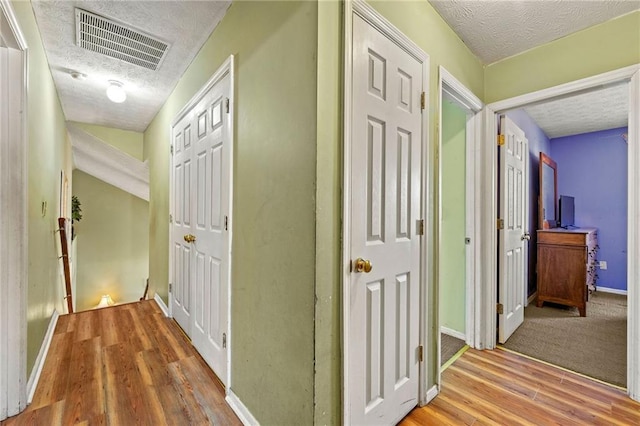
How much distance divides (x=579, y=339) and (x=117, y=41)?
175 inches

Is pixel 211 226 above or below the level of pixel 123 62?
below

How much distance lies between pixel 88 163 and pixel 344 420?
252 inches

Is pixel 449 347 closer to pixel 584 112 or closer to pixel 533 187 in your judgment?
pixel 533 187

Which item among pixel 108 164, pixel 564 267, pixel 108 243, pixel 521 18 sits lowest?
pixel 108 243

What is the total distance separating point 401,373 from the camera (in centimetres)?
152

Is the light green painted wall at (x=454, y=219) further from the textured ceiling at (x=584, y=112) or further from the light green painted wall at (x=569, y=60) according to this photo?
the textured ceiling at (x=584, y=112)

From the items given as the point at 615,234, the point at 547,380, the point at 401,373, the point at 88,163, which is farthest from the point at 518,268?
the point at 88,163

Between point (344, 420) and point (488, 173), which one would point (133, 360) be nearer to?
point (344, 420)

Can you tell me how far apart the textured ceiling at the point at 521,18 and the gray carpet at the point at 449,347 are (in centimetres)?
235

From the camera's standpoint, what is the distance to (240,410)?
155cm

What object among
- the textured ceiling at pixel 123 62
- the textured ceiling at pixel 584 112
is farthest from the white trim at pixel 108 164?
the textured ceiling at pixel 584 112

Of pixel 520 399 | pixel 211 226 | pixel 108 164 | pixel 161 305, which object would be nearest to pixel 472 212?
pixel 520 399

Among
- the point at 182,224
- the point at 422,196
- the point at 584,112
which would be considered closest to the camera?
the point at 422,196

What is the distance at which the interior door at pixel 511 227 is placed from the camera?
238 centimetres
